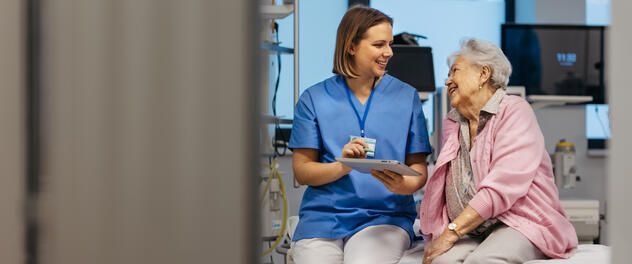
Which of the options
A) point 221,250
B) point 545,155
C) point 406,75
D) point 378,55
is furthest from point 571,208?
point 221,250

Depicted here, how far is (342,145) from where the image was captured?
1.86m

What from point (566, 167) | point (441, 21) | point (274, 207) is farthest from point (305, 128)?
point (441, 21)

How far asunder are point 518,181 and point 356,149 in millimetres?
485

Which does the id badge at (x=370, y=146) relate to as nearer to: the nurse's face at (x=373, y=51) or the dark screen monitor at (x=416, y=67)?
the nurse's face at (x=373, y=51)

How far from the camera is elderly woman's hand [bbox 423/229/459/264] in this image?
1668mm

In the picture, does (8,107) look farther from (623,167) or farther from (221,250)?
(623,167)

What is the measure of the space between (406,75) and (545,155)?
156 centimetres

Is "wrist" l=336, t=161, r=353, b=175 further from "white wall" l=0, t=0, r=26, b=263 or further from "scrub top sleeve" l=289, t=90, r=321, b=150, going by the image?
"white wall" l=0, t=0, r=26, b=263

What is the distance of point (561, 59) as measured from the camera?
154 inches

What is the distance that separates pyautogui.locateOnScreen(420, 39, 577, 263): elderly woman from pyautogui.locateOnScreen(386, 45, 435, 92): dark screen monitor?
1277 mm

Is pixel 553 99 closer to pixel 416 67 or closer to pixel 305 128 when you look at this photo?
pixel 416 67

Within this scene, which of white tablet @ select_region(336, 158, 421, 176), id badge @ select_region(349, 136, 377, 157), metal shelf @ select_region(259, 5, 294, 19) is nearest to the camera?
white tablet @ select_region(336, 158, 421, 176)

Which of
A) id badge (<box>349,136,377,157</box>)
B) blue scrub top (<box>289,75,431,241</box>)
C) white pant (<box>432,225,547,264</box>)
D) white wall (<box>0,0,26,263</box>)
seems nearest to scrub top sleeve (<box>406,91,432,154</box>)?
blue scrub top (<box>289,75,431,241</box>)

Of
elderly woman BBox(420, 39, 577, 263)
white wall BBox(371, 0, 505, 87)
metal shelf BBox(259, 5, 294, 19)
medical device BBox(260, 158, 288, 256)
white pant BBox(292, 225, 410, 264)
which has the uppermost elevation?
white wall BBox(371, 0, 505, 87)
